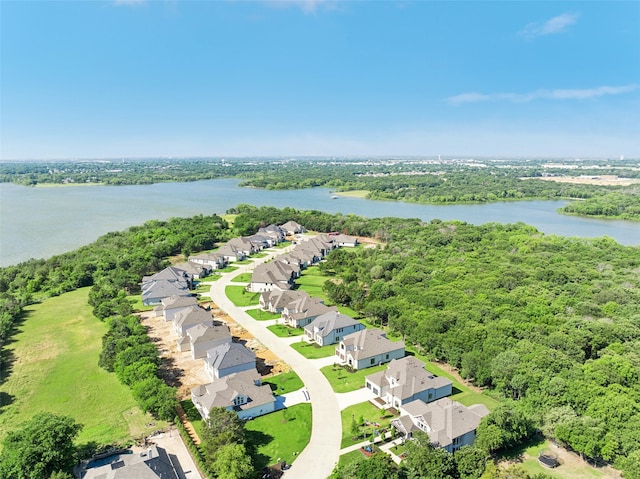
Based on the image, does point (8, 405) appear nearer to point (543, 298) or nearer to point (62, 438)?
point (62, 438)

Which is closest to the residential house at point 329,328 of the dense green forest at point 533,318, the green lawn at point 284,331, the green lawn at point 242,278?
the green lawn at point 284,331

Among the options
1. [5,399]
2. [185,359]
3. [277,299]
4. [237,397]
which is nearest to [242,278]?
[277,299]

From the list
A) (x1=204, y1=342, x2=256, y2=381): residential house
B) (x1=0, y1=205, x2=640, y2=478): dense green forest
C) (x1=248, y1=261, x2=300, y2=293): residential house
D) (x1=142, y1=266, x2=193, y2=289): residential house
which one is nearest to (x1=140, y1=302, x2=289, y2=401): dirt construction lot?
(x1=204, y1=342, x2=256, y2=381): residential house

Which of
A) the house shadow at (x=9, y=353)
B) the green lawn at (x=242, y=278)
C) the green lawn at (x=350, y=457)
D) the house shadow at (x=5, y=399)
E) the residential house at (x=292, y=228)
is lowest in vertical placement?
the house shadow at (x=5, y=399)

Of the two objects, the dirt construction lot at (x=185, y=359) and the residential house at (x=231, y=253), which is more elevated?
the residential house at (x=231, y=253)

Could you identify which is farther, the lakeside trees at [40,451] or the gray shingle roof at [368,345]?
the gray shingle roof at [368,345]

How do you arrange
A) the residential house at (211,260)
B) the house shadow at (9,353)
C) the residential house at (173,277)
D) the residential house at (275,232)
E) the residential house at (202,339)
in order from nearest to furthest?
1. the house shadow at (9,353)
2. the residential house at (202,339)
3. the residential house at (173,277)
4. the residential house at (211,260)
5. the residential house at (275,232)

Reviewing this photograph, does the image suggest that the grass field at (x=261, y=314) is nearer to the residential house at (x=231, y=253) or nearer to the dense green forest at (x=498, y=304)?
the dense green forest at (x=498, y=304)

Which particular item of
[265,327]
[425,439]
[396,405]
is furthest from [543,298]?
[265,327]

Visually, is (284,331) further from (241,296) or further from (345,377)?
(241,296)
